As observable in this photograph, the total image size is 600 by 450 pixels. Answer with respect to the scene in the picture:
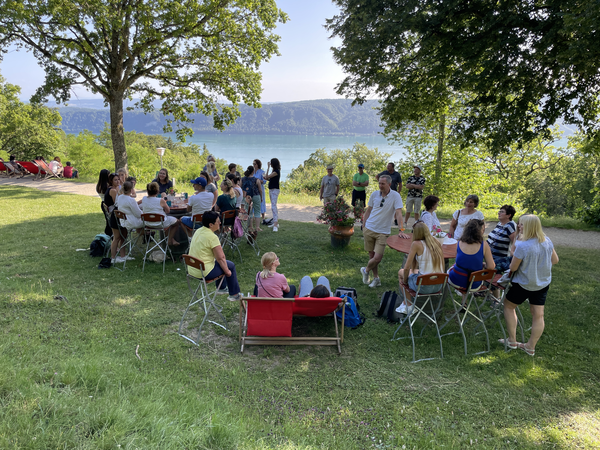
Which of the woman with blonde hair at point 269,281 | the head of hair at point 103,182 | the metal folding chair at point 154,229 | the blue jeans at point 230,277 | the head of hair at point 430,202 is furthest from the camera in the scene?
the head of hair at point 103,182

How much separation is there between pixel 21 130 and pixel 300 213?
915 inches

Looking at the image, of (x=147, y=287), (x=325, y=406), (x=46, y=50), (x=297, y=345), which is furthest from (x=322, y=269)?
(x=46, y=50)

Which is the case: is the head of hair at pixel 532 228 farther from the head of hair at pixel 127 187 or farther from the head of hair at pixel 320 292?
the head of hair at pixel 127 187

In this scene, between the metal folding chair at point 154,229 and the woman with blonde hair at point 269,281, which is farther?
the metal folding chair at point 154,229

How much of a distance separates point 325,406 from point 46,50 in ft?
48.4

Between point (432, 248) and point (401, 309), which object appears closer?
point (432, 248)

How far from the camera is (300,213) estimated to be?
12562 millimetres

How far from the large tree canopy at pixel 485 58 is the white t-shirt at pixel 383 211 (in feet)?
9.75

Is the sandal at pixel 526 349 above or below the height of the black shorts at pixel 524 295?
below

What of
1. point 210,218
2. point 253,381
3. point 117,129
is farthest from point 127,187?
point 117,129

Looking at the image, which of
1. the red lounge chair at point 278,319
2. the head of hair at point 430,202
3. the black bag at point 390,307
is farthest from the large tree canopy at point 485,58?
the red lounge chair at point 278,319

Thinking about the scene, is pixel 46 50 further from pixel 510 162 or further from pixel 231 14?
pixel 510 162

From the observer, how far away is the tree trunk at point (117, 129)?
13.0m

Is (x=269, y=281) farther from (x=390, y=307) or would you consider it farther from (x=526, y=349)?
(x=526, y=349)
